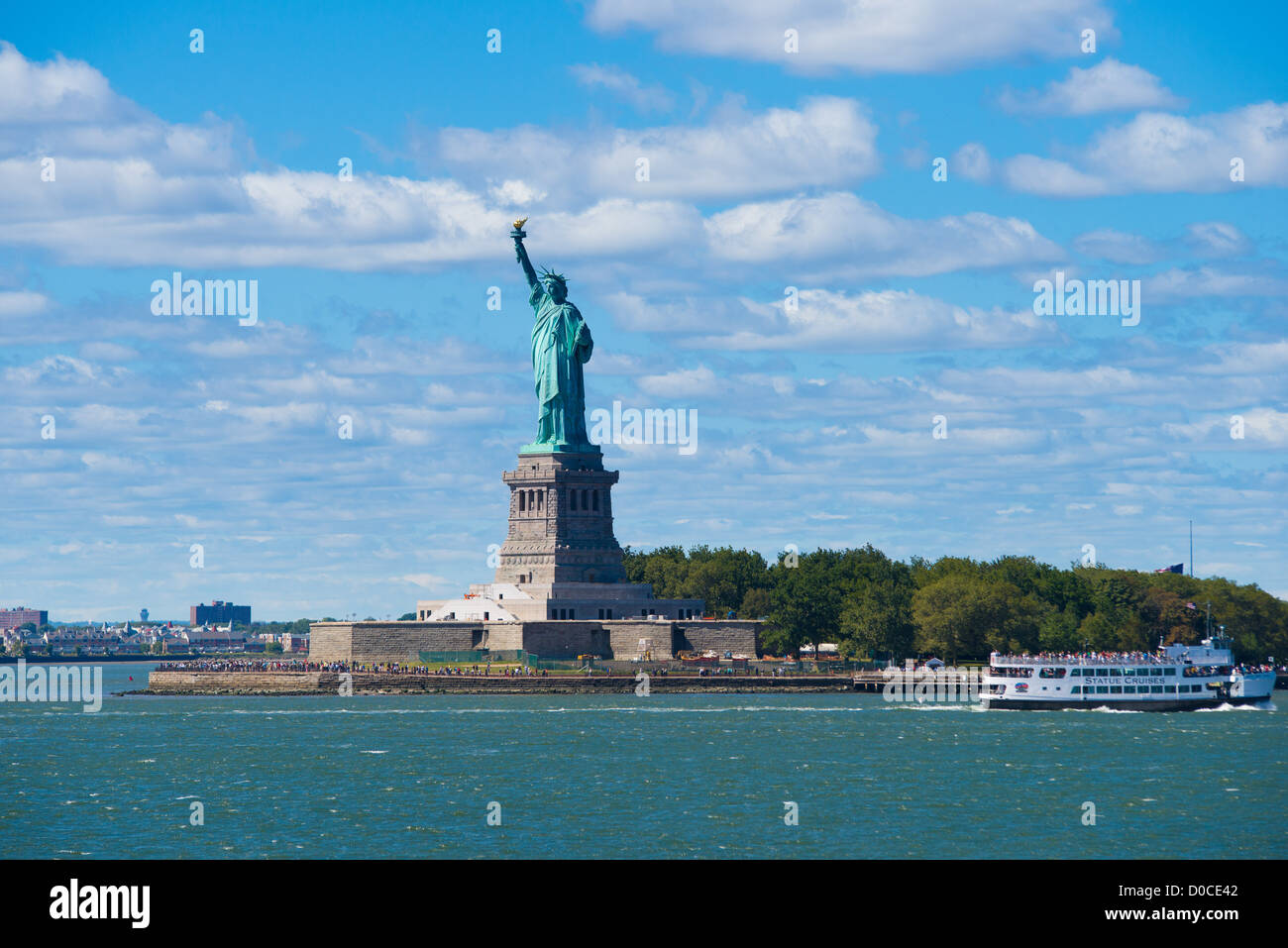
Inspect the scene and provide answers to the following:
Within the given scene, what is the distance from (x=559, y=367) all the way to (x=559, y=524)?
1236 cm

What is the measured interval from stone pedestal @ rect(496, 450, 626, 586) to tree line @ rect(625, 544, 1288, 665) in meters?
15.1

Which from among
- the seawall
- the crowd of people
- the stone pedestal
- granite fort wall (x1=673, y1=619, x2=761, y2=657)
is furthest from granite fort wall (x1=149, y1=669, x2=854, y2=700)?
the crowd of people

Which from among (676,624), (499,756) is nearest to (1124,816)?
(499,756)

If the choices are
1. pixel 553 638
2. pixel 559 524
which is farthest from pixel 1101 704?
pixel 559 524

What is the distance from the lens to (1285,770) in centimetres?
7656

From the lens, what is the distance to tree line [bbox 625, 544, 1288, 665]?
478 feet

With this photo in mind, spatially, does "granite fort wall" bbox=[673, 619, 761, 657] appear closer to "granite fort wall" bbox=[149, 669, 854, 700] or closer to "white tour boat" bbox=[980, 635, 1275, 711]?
"granite fort wall" bbox=[149, 669, 854, 700]

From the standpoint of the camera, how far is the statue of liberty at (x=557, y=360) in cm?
14588

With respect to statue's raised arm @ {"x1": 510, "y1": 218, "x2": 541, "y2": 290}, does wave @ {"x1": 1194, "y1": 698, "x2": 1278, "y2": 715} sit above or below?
below

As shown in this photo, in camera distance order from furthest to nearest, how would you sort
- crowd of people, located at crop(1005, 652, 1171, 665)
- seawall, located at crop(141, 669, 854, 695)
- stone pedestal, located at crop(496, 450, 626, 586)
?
stone pedestal, located at crop(496, 450, 626, 586), seawall, located at crop(141, 669, 854, 695), crowd of people, located at crop(1005, 652, 1171, 665)
